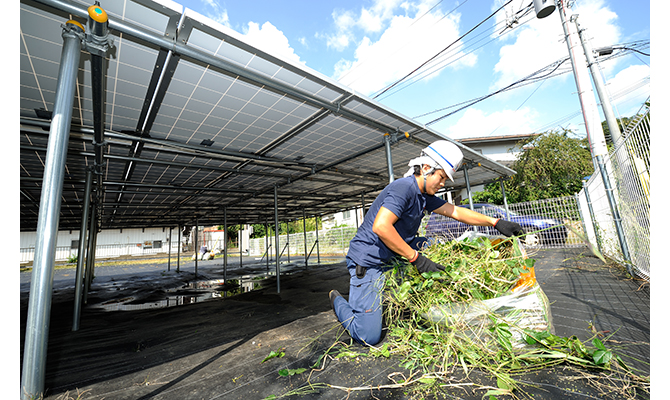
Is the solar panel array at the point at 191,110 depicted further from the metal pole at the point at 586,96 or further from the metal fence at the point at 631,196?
the metal fence at the point at 631,196

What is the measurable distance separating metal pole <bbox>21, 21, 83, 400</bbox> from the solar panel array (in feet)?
1.42

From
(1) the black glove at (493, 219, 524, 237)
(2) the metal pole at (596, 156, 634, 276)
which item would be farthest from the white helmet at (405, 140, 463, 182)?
(2) the metal pole at (596, 156, 634, 276)

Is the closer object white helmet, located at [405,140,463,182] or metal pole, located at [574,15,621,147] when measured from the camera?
white helmet, located at [405,140,463,182]

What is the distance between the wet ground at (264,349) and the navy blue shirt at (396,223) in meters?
0.84

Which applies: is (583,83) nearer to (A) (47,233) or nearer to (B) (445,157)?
(B) (445,157)

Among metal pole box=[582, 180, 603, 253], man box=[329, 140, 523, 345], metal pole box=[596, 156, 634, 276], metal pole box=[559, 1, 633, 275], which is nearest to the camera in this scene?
man box=[329, 140, 523, 345]

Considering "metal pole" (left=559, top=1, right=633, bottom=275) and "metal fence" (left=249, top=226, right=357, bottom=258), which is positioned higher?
"metal pole" (left=559, top=1, right=633, bottom=275)

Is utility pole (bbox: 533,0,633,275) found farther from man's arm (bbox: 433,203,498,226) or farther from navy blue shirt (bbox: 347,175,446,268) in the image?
navy blue shirt (bbox: 347,175,446,268)

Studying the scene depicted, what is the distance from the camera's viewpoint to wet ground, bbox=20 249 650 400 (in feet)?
5.69

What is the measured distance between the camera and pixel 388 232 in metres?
2.24

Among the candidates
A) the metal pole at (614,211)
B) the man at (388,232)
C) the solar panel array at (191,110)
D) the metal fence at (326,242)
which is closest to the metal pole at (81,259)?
the solar panel array at (191,110)

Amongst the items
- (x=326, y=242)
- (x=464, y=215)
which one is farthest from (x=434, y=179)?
Result: (x=326, y=242)

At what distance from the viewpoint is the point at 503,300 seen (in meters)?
1.88
